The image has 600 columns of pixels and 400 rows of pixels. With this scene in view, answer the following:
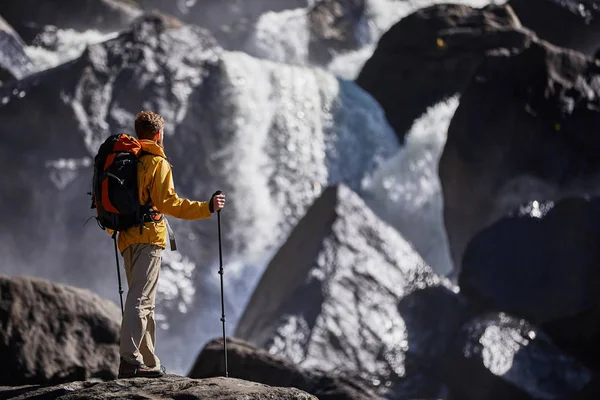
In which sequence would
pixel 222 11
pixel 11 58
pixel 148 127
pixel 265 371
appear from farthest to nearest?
pixel 222 11 < pixel 11 58 < pixel 265 371 < pixel 148 127

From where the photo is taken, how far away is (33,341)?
9797 millimetres

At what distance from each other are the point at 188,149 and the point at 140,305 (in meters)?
16.6

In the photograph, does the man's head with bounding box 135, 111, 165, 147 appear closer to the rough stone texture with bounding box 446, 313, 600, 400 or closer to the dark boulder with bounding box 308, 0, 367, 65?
the rough stone texture with bounding box 446, 313, 600, 400

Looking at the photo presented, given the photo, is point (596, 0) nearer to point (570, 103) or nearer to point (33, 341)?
point (570, 103)

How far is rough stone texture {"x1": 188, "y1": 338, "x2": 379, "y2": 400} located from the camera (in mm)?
10516

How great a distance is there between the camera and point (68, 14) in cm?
3173

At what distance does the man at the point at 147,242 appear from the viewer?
625cm

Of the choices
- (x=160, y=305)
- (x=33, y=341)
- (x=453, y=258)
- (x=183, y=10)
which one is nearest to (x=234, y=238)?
(x=160, y=305)

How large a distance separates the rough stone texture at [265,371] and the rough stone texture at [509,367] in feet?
14.5

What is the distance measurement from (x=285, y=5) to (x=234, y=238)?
19.7 meters

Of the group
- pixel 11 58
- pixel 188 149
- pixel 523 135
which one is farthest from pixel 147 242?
pixel 11 58

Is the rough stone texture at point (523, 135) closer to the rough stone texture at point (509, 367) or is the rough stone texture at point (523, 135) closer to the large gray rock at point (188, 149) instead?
the rough stone texture at point (509, 367)

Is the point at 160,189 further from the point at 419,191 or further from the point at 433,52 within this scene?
the point at 433,52

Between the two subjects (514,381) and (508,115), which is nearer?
(514,381)
